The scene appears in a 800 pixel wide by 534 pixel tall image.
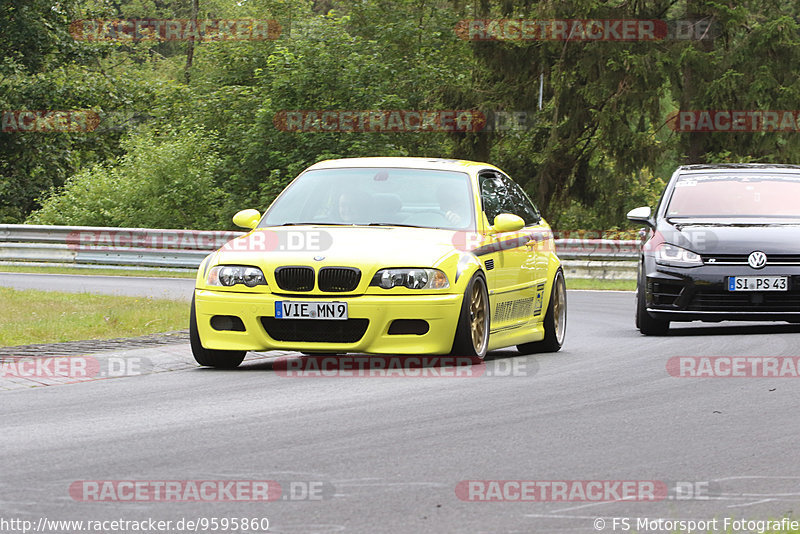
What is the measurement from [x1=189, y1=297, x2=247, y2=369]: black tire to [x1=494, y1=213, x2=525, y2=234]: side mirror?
223 centimetres

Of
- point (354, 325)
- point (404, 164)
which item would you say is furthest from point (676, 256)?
point (354, 325)

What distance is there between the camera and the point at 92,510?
523cm

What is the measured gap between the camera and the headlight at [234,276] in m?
9.88

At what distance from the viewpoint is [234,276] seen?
32.7 ft

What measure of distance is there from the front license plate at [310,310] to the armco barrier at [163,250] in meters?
17.6

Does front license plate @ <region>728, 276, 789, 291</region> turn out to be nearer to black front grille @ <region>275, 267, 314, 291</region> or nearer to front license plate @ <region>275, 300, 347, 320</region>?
front license plate @ <region>275, 300, 347, 320</region>

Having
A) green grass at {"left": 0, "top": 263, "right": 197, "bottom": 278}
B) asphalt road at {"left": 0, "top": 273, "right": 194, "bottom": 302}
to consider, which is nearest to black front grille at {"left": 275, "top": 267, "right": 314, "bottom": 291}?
asphalt road at {"left": 0, "top": 273, "right": 194, "bottom": 302}

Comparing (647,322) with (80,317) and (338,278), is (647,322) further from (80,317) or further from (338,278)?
(80,317)

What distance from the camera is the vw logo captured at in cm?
1310

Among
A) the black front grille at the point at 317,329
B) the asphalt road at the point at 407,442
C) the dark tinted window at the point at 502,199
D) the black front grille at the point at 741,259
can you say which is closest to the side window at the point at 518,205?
the dark tinted window at the point at 502,199

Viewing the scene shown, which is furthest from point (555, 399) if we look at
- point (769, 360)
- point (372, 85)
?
point (372, 85)

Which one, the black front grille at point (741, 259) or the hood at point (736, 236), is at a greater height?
the hood at point (736, 236)

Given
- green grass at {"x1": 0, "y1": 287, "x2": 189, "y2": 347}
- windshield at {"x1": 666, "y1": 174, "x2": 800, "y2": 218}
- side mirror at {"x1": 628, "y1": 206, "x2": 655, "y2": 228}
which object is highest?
windshield at {"x1": 666, "y1": 174, "x2": 800, "y2": 218}

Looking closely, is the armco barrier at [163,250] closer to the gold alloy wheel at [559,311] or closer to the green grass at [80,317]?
the green grass at [80,317]
